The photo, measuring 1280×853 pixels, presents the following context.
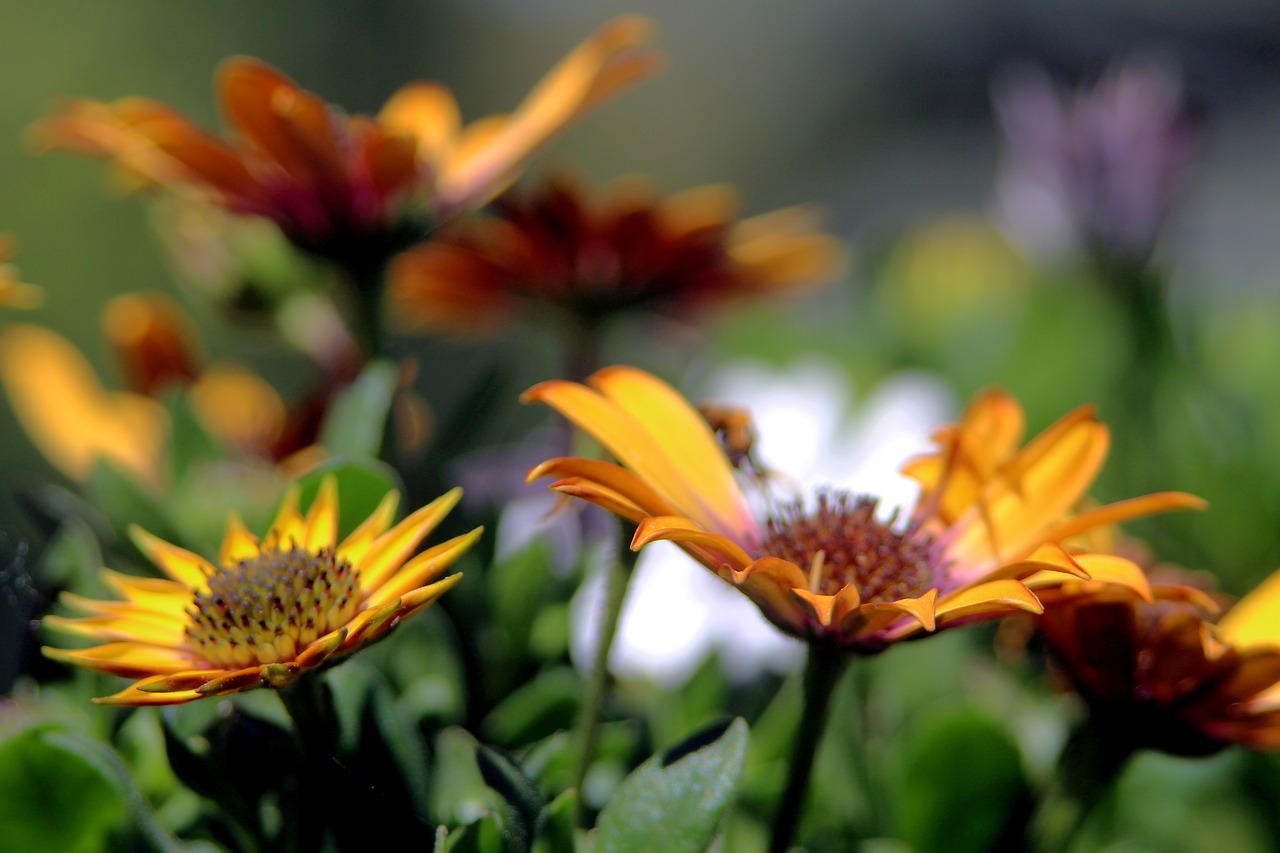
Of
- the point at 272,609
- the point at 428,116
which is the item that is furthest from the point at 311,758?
the point at 428,116

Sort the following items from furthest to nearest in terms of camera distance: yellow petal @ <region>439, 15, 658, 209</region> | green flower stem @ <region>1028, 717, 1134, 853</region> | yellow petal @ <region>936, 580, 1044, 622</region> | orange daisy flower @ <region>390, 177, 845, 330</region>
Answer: orange daisy flower @ <region>390, 177, 845, 330</region>, yellow petal @ <region>439, 15, 658, 209</region>, green flower stem @ <region>1028, 717, 1134, 853</region>, yellow petal @ <region>936, 580, 1044, 622</region>

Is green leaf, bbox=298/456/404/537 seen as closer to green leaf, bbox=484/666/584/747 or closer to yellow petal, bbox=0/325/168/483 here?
green leaf, bbox=484/666/584/747

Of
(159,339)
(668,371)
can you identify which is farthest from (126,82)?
(159,339)

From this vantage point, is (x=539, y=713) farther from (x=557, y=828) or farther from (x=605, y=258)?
(x=605, y=258)

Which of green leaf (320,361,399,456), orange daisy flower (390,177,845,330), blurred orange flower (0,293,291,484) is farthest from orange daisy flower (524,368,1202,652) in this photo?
blurred orange flower (0,293,291,484)

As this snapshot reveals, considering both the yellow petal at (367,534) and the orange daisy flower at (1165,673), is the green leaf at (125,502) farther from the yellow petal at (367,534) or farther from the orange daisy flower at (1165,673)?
the orange daisy flower at (1165,673)
